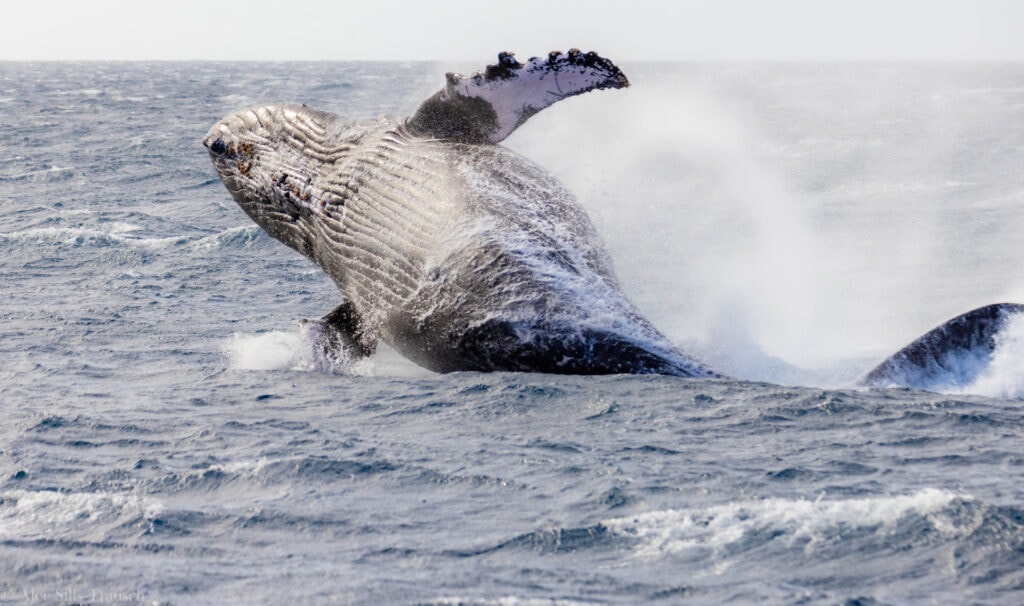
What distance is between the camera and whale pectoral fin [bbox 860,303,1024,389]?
28.8 ft

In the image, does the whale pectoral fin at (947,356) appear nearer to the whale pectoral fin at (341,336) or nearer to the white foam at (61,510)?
the whale pectoral fin at (341,336)

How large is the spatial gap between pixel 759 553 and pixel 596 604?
995mm

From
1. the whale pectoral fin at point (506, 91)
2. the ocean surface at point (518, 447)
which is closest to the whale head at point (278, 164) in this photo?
the whale pectoral fin at point (506, 91)

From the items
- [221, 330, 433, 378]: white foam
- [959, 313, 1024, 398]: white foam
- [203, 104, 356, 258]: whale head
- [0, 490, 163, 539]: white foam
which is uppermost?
[203, 104, 356, 258]: whale head

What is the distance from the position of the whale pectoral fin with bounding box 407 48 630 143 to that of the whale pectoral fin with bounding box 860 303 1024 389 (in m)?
3.57

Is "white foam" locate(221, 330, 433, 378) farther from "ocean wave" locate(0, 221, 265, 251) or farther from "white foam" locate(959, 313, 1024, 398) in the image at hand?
"ocean wave" locate(0, 221, 265, 251)

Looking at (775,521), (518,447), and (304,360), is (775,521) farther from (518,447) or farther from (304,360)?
(304,360)

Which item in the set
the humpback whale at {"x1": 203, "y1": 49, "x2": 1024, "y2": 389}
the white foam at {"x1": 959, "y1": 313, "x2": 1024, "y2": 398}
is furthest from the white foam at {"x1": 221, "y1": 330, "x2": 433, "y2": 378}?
the white foam at {"x1": 959, "y1": 313, "x2": 1024, "y2": 398}

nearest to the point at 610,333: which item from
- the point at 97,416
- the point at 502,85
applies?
the point at 502,85

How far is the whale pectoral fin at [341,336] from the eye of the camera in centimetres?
1107

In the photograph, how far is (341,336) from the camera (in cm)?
1120

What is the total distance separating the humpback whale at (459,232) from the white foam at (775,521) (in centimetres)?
312

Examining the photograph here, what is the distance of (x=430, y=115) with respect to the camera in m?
11.0

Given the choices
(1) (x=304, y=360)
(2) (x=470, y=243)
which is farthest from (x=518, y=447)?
(1) (x=304, y=360)
